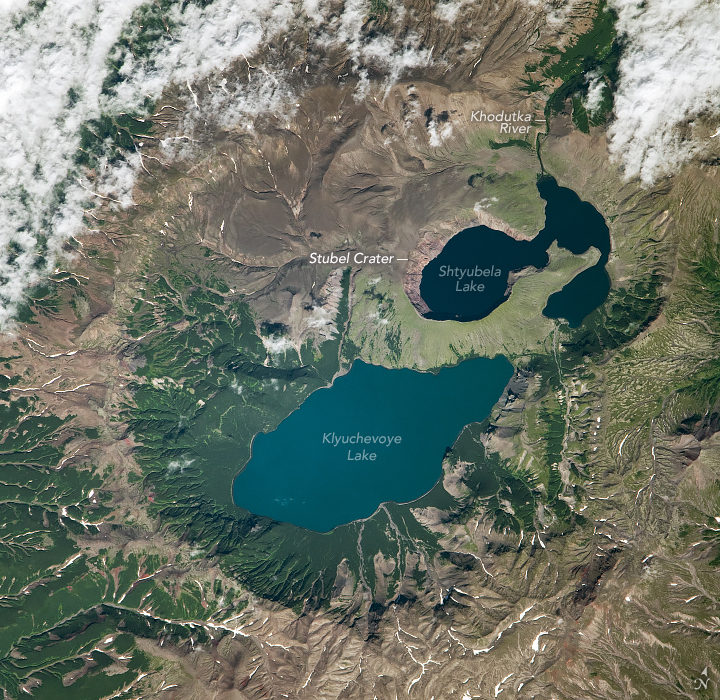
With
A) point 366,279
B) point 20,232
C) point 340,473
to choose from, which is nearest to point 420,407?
point 340,473

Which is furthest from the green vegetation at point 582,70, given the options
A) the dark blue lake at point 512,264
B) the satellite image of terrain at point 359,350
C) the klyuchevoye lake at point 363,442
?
the klyuchevoye lake at point 363,442

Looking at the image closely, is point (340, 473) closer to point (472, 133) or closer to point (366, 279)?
point (366, 279)

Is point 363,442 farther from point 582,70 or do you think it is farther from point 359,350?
point 582,70

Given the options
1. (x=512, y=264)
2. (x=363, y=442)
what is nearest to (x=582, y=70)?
(x=512, y=264)

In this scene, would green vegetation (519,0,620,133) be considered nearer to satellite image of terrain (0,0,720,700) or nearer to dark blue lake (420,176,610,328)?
satellite image of terrain (0,0,720,700)

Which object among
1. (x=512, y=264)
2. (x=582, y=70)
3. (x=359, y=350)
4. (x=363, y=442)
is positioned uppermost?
(x=582, y=70)

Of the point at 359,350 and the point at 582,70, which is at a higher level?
the point at 582,70
